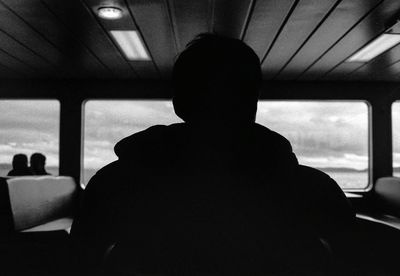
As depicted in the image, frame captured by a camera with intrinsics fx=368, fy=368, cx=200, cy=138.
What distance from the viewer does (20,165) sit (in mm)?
4965

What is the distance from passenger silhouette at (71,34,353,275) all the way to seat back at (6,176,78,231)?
9.72 feet

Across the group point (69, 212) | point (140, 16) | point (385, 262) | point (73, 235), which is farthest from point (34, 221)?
point (385, 262)

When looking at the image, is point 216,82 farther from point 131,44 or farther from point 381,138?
point 381,138

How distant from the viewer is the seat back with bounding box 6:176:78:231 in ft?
11.7

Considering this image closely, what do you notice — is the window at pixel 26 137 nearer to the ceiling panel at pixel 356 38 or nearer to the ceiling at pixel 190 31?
the ceiling at pixel 190 31

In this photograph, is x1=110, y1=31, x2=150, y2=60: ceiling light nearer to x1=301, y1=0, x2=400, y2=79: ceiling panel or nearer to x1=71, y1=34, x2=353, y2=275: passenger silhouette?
Result: x1=301, y1=0, x2=400, y2=79: ceiling panel

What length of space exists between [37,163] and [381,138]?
4.84 meters

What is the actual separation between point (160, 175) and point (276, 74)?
13.6 feet

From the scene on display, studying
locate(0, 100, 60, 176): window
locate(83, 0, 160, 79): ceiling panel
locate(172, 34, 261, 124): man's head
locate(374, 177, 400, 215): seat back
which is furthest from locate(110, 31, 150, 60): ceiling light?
locate(374, 177, 400, 215): seat back

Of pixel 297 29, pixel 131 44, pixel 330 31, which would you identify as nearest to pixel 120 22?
pixel 131 44

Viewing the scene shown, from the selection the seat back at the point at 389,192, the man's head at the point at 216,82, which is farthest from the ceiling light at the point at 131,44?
the seat back at the point at 389,192

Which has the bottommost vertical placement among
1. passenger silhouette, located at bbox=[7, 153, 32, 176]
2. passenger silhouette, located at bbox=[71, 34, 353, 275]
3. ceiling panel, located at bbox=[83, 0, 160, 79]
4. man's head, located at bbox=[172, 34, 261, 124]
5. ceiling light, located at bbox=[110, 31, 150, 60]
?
passenger silhouette, located at bbox=[7, 153, 32, 176]

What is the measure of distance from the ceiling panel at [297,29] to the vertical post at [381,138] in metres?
1.79

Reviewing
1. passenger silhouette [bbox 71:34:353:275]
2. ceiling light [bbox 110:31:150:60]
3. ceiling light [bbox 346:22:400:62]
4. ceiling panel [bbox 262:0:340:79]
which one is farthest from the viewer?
ceiling light [bbox 110:31:150:60]
